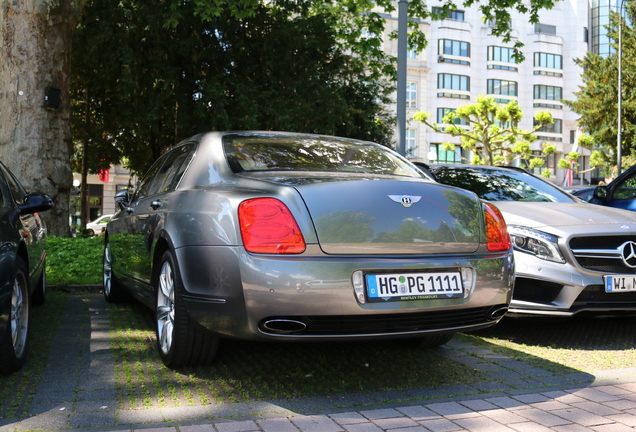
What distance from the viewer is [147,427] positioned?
320cm

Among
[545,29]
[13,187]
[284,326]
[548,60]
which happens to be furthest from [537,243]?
[545,29]

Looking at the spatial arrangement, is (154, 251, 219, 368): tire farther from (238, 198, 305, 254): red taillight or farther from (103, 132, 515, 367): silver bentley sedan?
(238, 198, 305, 254): red taillight

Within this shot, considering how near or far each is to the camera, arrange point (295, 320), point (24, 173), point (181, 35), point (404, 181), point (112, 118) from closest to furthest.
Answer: point (295, 320) < point (404, 181) < point (24, 173) < point (181, 35) < point (112, 118)

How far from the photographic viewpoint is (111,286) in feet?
22.1

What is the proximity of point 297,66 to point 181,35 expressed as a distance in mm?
3232

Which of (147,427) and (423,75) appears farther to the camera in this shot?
(423,75)

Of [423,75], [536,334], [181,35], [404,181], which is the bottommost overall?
[536,334]

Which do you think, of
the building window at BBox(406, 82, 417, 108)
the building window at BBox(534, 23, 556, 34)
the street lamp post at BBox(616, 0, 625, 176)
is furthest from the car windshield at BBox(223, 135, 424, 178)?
the building window at BBox(534, 23, 556, 34)

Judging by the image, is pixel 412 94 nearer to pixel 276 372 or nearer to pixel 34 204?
pixel 34 204

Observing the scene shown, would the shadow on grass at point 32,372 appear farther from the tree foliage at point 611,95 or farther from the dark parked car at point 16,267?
the tree foliage at point 611,95

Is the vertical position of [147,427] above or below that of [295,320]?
below

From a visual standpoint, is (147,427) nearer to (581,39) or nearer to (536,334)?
(536,334)

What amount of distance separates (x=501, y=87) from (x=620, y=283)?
64395 millimetres

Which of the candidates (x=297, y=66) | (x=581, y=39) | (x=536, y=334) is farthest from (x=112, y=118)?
(x=581, y=39)
